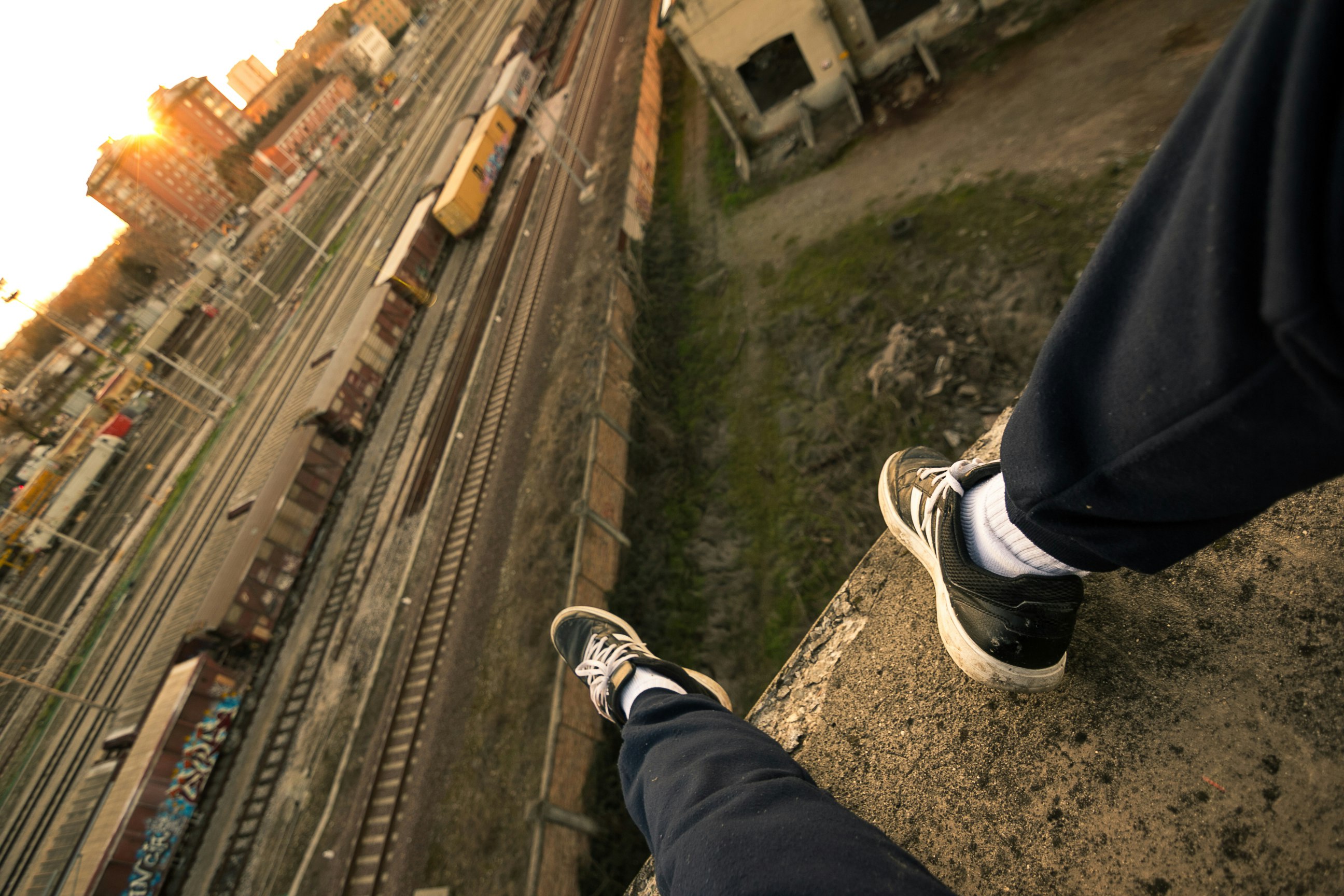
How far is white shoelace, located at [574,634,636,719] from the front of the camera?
351cm

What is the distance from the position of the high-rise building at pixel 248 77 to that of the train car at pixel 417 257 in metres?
77.4

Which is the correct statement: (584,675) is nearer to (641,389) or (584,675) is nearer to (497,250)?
(641,389)

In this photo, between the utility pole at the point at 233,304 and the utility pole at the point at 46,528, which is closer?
the utility pole at the point at 46,528

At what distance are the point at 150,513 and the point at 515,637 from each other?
63.9 feet

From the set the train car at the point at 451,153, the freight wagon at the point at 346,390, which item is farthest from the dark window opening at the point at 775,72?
the train car at the point at 451,153

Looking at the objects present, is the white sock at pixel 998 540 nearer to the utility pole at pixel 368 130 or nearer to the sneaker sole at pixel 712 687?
the sneaker sole at pixel 712 687

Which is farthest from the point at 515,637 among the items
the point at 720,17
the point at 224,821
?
the point at 720,17

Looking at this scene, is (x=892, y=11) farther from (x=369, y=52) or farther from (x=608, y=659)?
(x=369, y=52)

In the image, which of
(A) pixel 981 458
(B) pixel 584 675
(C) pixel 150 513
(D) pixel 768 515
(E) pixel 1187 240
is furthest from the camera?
(C) pixel 150 513

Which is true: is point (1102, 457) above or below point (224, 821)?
above

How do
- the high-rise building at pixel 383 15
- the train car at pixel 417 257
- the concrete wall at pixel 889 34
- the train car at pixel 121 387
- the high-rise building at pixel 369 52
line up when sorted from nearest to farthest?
the concrete wall at pixel 889 34, the train car at pixel 417 257, the train car at pixel 121 387, the high-rise building at pixel 369 52, the high-rise building at pixel 383 15

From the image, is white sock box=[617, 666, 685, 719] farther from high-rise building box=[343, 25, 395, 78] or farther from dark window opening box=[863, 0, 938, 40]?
high-rise building box=[343, 25, 395, 78]

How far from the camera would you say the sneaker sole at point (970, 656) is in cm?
215

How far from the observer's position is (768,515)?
8188 millimetres
